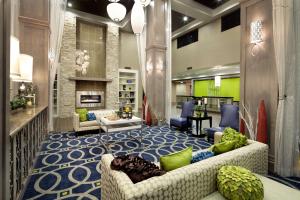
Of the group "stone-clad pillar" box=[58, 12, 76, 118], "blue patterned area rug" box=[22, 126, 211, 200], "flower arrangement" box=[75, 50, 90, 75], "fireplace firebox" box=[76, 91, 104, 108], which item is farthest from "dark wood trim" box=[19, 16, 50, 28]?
"fireplace firebox" box=[76, 91, 104, 108]

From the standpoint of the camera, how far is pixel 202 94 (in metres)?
13.3

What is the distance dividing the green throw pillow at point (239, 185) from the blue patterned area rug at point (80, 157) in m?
1.51

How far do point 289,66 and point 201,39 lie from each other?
9548mm

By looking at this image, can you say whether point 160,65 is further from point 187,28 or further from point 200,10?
point 187,28

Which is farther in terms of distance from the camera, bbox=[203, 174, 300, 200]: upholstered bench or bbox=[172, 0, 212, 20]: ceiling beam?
bbox=[172, 0, 212, 20]: ceiling beam

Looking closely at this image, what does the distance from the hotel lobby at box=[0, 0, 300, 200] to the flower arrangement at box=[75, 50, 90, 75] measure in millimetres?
50

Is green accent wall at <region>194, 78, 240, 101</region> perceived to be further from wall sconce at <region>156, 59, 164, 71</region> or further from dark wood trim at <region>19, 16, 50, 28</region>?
dark wood trim at <region>19, 16, 50, 28</region>

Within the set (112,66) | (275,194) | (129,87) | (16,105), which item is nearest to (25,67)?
(16,105)

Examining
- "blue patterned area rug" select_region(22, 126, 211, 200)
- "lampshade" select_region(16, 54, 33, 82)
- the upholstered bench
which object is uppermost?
"lampshade" select_region(16, 54, 33, 82)

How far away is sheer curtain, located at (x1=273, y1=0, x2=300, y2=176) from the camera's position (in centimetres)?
250

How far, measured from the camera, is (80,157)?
3.17m

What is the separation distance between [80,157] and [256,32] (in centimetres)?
401

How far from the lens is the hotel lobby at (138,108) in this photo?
128 centimetres

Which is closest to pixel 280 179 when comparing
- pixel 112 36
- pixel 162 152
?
pixel 162 152
